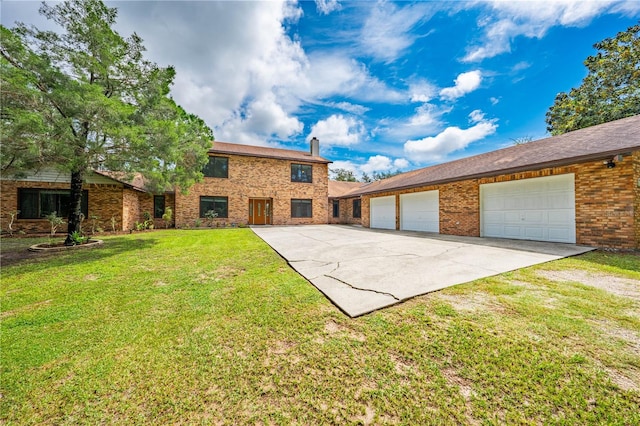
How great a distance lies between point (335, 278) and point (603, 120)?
2314 centimetres

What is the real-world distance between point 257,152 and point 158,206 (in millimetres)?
8022

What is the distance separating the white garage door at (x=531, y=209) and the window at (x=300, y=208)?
1242 centimetres

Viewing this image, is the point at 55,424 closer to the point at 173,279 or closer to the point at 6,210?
the point at 173,279

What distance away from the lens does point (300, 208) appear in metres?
19.3

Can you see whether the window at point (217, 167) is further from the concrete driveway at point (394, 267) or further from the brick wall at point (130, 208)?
the concrete driveway at point (394, 267)

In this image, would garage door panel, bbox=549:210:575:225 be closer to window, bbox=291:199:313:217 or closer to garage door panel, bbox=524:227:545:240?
garage door panel, bbox=524:227:545:240

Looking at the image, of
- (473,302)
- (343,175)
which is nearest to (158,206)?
(473,302)

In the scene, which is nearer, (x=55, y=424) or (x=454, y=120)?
(x=55, y=424)

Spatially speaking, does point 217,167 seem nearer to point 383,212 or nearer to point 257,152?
point 257,152

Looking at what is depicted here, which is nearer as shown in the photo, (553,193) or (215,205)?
(553,193)

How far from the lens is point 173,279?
459 centimetres

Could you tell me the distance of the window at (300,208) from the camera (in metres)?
19.1

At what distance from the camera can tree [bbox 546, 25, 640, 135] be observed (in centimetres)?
1498

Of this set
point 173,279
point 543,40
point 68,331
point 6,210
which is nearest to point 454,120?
point 543,40
